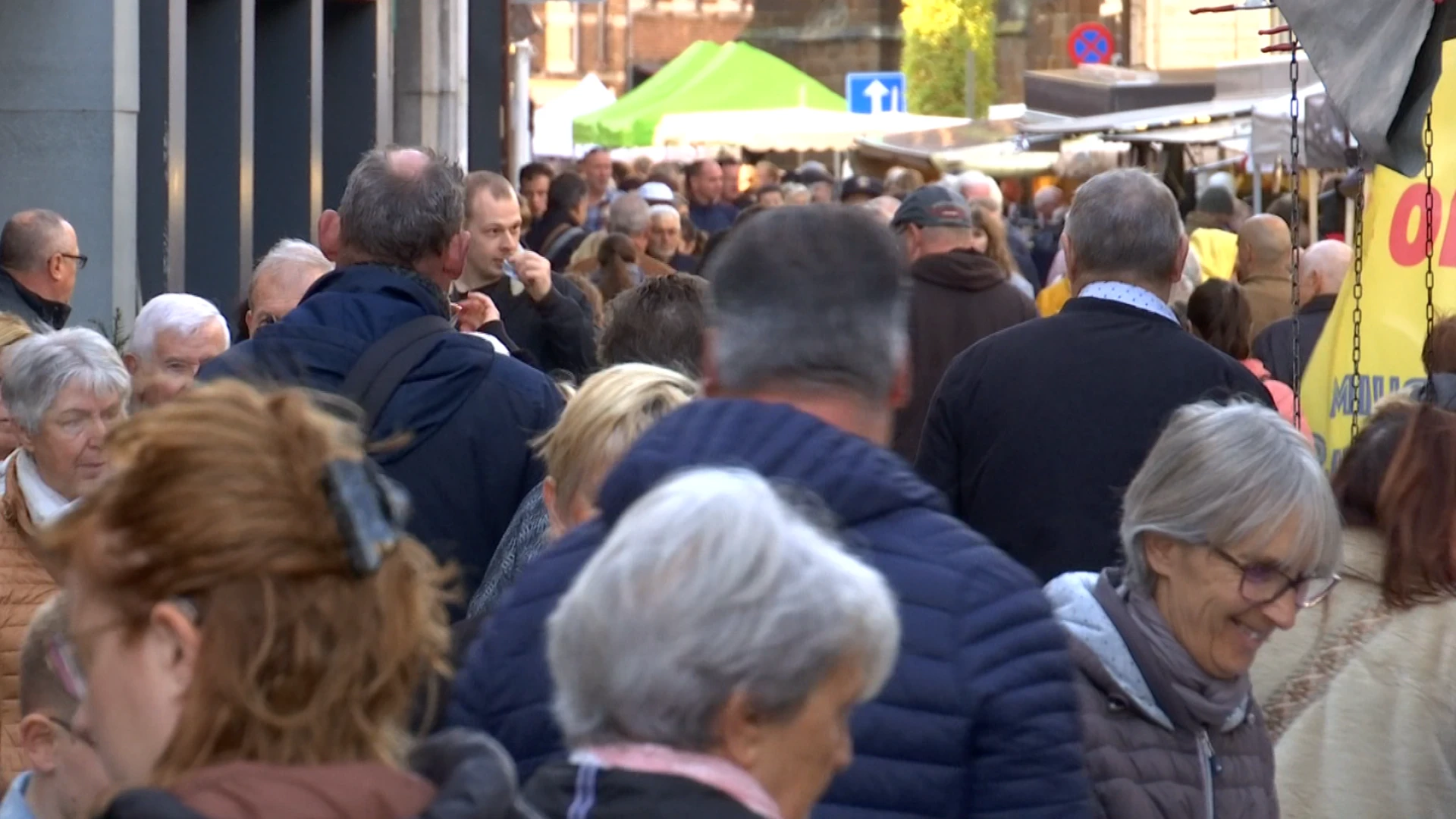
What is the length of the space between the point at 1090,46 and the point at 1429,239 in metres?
26.3

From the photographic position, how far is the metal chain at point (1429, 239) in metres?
6.81

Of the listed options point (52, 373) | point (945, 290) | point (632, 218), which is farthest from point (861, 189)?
point (52, 373)

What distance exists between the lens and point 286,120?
13.2 m

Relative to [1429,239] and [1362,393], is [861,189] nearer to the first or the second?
[1362,393]

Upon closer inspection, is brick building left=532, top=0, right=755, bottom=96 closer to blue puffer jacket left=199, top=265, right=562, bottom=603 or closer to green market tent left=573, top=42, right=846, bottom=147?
green market tent left=573, top=42, right=846, bottom=147

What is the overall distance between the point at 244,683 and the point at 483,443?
307cm

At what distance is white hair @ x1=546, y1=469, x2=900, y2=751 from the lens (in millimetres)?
2123

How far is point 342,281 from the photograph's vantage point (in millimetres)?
5230

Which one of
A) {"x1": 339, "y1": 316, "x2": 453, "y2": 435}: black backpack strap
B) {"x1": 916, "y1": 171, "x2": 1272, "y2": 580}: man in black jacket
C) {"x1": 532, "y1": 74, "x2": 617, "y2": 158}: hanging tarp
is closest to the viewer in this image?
{"x1": 339, "y1": 316, "x2": 453, "y2": 435}: black backpack strap

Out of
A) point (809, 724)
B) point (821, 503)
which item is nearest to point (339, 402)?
point (821, 503)

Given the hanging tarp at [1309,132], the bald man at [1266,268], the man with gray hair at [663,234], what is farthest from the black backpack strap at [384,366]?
the man with gray hair at [663,234]

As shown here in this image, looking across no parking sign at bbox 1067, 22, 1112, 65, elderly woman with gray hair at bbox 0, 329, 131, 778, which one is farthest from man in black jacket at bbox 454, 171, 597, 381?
no parking sign at bbox 1067, 22, 1112, 65

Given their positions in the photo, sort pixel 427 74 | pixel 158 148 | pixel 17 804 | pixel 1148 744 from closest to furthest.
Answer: pixel 17 804
pixel 1148 744
pixel 158 148
pixel 427 74

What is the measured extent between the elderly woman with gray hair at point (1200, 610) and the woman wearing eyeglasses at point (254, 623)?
154 cm
